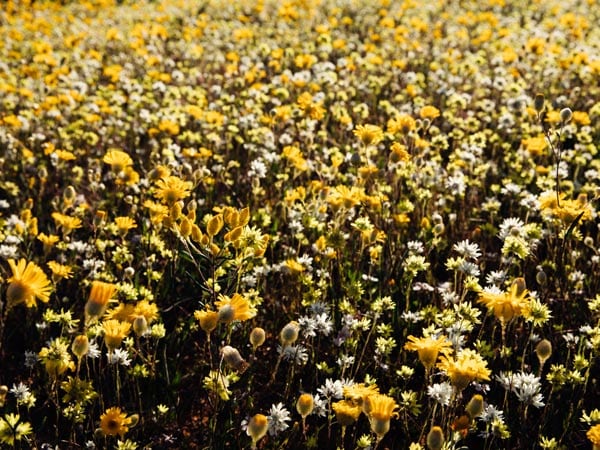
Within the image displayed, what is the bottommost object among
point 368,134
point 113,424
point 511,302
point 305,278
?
point 113,424

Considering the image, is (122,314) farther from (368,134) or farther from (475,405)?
(368,134)

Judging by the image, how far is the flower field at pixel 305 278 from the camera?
231 cm

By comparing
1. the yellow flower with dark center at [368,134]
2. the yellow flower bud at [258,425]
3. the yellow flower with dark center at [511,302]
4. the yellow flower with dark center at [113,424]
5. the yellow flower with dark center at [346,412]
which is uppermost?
the yellow flower with dark center at [368,134]

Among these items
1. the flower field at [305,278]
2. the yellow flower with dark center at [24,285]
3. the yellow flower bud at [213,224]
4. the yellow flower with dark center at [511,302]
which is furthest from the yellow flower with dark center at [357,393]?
the yellow flower with dark center at [24,285]

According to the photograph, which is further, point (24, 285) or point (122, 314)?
point (122, 314)

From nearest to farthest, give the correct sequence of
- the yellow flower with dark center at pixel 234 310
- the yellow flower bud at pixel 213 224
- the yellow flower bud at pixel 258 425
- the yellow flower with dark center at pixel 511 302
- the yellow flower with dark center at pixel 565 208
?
1. the yellow flower bud at pixel 258 425
2. the yellow flower with dark center at pixel 234 310
3. the yellow flower with dark center at pixel 511 302
4. the yellow flower bud at pixel 213 224
5. the yellow flower with dark center at pixel 565 208

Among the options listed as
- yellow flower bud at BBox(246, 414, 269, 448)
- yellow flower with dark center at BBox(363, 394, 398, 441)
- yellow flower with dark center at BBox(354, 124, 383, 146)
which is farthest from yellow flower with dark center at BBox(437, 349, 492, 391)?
yellow flower with dark center at BBox(354, 124, 383, 146)

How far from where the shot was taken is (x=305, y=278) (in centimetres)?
298

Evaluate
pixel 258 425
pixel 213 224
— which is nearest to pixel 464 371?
pixel 258 425

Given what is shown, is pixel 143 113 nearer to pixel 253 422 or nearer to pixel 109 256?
pixel 109 256

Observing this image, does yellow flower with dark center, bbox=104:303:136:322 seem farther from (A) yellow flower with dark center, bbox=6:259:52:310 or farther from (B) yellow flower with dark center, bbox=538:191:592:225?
(B) yellow flower with dark center, bbox=538:191:592:225

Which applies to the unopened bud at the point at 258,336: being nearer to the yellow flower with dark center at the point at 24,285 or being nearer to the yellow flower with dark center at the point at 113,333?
the yellow flower with dark center at the point at 113,333

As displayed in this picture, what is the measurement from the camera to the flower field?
7.59 feet

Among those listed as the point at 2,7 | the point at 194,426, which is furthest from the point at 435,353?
the point at 2,7
